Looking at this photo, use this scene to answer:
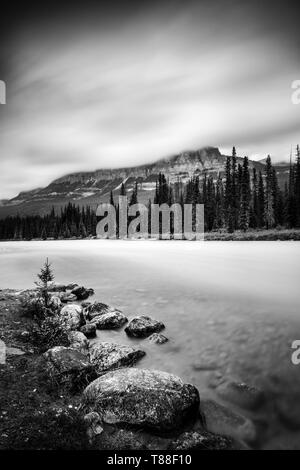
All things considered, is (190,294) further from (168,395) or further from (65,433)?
(65,433)

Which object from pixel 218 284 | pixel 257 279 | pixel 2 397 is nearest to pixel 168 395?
pixel 2 397

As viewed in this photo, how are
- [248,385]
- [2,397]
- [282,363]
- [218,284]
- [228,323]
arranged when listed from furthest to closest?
[218,284]
[228,323]
[282,363]
[248,385]
[2,397]

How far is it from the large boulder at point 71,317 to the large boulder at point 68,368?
3.13 metres

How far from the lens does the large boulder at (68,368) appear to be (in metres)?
6.33

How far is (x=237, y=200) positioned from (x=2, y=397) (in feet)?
230

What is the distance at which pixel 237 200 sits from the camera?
70.1 metres

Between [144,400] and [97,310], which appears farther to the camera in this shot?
[97,310]

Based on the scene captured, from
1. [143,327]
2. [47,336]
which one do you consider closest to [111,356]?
[47,336]

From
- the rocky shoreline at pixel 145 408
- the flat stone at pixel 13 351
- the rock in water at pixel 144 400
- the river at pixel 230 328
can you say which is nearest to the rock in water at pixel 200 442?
the rocky shoreline at pixel 145 408

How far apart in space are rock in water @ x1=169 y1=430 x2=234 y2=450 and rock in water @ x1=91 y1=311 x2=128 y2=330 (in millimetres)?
6204

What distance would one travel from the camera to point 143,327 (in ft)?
33.8

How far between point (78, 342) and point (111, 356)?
1.51 metres

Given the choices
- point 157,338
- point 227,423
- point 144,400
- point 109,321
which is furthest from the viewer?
point 109,321

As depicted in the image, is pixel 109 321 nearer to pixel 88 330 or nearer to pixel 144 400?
pixel 88 330
